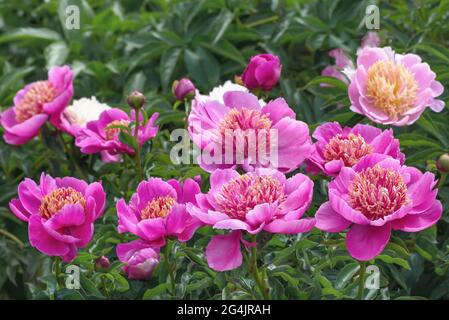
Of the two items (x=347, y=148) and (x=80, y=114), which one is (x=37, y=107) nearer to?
(x=80, y=114)

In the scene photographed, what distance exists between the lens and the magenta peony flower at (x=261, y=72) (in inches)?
59.6

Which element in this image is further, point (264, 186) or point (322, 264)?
point (322, 264)

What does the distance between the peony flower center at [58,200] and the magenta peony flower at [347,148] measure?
336 mm

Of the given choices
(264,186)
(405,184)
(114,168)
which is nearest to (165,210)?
(264,186)

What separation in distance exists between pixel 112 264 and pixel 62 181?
0.16m

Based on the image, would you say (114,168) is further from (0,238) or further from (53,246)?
(53,246)

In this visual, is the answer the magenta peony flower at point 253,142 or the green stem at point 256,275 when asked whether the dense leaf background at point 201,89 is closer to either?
the green stem at point 256,275

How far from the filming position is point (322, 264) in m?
1.34

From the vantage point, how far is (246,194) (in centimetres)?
121

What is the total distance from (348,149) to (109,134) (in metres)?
0.49

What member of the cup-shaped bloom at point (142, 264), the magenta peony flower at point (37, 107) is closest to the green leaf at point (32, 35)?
the magenta peony flower at point (37, 107)

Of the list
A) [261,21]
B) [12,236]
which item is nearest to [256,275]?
[12,236]

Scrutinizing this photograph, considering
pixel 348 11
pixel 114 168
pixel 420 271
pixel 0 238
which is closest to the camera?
pixel 420 271

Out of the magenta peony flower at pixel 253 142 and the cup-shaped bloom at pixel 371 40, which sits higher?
the magenta peony flower at pixel 253 142
